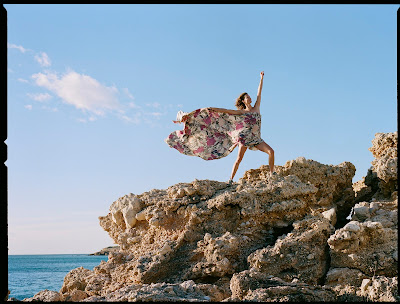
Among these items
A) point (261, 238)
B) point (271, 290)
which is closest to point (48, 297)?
point (271, 290)

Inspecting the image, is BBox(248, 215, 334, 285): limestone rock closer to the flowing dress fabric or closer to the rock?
the flowing dress fabric

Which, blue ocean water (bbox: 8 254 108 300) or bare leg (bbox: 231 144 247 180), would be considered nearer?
→ bare leg (bbox: 231 144 247 180)

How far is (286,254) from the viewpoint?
666cm

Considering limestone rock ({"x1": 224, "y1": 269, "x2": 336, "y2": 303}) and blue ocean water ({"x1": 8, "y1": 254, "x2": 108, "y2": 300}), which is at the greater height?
limestone rock ({"x1": 224, "y1": 269, "x2": 336, "y2": 303})

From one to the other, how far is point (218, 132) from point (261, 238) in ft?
6.63

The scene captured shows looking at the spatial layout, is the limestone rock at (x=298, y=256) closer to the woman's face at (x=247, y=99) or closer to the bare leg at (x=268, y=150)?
the bare leg at (x=268, y=150)

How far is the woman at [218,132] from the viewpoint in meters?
7.54

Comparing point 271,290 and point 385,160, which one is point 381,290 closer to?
point 271,290

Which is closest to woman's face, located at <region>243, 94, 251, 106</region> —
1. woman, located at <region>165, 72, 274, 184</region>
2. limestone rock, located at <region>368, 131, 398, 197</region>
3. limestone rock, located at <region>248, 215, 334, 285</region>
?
woman, located at <region>165, 72, 274, 184</region>

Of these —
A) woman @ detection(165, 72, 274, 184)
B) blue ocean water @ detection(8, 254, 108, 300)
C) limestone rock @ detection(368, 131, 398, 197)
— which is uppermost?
woman @ detection(165, 72, 274, 184)

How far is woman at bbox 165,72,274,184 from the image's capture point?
297 inches

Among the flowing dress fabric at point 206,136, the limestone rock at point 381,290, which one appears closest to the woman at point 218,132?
the flowing dress fabric at point 206,136

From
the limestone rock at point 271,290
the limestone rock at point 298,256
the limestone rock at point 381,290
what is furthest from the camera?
the limestone rock at point 298,256
